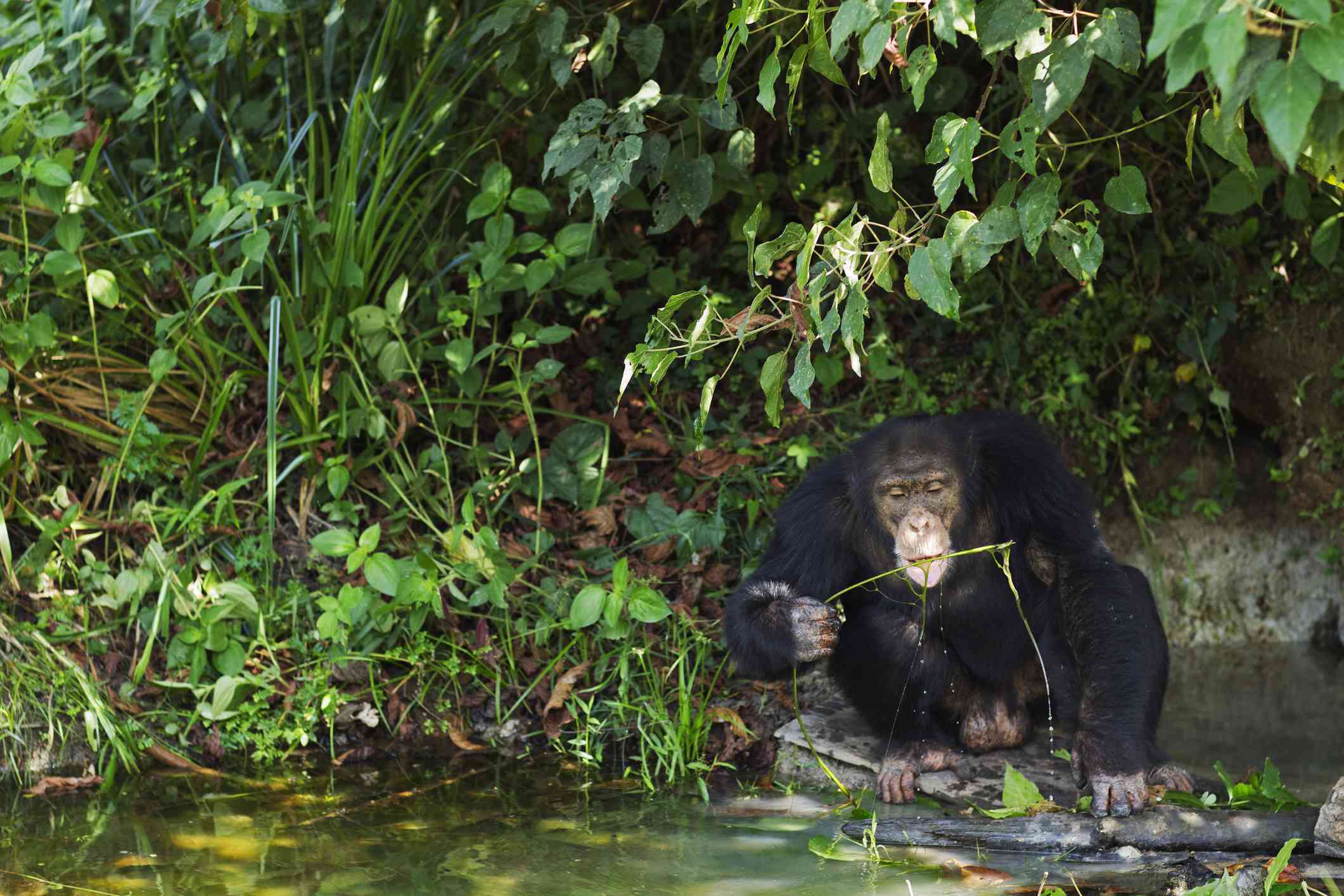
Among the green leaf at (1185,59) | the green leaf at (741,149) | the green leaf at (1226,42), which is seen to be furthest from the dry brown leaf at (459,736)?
the green leaf at (1226,42)

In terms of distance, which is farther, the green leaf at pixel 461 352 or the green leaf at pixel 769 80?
the green leaf at pixel 461 352

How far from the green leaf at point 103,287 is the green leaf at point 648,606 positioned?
6.51ft

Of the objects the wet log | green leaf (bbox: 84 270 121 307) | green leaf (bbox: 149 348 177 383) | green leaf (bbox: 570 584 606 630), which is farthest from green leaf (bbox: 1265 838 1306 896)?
green leaf (bbox: 84 270 121 307)

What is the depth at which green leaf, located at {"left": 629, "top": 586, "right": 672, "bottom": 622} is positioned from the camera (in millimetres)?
4469

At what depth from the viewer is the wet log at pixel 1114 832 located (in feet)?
11.1

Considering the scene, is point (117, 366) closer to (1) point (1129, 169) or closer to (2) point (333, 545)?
(2) point (333, 545)

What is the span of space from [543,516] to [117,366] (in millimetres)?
1631

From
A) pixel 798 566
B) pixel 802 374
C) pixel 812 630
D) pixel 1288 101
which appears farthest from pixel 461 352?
pixel 1288 101

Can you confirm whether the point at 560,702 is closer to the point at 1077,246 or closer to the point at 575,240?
the point at 575,240

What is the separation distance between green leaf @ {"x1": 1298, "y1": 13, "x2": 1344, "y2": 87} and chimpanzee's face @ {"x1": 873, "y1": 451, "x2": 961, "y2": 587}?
224 cm

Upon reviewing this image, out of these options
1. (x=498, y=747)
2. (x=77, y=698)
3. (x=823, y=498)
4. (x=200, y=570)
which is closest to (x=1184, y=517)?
(x=823, y=498)

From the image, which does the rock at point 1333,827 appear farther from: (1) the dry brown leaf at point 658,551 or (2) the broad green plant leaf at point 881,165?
(1) the dry brown leaf at point 658,551

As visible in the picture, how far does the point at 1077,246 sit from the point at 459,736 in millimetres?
2707

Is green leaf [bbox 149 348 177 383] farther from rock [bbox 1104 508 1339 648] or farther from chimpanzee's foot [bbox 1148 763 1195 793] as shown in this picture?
rock [bbox 1104 508 1339 648]
